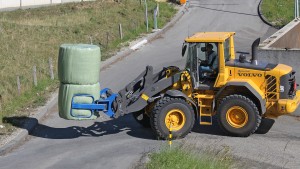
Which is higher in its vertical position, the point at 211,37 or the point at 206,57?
the point at 211,37

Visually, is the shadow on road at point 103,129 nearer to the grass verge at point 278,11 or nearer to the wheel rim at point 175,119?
the wheel rim at point 175,119

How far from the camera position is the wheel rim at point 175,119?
15.0 m

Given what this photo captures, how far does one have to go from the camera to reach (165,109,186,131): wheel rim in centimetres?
1495

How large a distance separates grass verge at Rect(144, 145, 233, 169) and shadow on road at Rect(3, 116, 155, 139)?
2925 millimetres

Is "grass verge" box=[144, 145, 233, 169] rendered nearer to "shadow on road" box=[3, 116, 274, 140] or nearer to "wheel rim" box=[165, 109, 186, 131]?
"wheel rim" box=[165, 109, 186, 131]

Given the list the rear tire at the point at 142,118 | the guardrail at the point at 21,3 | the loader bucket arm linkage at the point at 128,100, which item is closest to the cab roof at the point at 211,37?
the loader bucket arm linkage at the point at 128,100

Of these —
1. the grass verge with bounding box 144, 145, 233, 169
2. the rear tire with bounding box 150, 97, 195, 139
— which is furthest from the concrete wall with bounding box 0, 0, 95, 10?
the grass verge with bounding box 144, 145, 233, 169

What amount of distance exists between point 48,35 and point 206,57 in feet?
58.0

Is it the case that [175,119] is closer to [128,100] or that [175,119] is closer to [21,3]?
[128,100]

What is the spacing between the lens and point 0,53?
27.7m

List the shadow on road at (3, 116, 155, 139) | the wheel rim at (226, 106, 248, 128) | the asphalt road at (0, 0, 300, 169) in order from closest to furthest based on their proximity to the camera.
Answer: the asphalt road at (0, 0, 300, 169) → the wheel rim at (226, 106, 248, 128) → the shadow on road at (3, 116, 155, 139)

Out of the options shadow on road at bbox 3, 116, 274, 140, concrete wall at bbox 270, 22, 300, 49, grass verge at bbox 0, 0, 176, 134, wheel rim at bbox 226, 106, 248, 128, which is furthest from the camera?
grass verge at bbox 0, 0, 176, 134

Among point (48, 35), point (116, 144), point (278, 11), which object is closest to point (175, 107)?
point (116, 144)

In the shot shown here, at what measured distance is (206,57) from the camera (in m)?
15.2
